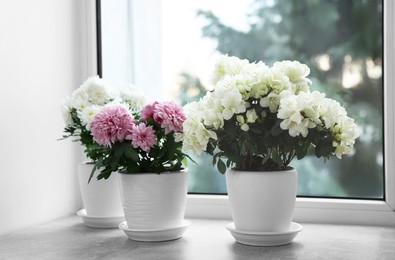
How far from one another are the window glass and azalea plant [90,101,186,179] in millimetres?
423

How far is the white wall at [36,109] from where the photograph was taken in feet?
5.29

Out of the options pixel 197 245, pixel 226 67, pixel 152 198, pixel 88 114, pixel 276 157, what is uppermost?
pixel 226 67

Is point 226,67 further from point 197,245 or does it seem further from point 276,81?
point 197,245

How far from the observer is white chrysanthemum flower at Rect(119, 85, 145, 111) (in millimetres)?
1640

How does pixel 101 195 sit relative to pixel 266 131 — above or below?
below

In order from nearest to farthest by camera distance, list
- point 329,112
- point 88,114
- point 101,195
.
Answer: point 329,112 → point 88,114 → point 101,195

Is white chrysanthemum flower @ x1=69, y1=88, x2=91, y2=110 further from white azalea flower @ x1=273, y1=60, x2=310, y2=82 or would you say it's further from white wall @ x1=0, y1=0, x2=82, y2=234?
white azalea flower @ x1=273, y1=60, x2=310, y2=82

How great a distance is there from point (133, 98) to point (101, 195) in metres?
0.28

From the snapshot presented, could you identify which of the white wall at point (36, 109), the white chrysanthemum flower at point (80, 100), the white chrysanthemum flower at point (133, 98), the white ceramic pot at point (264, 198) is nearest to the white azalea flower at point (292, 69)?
the white ceramic pot at point (264, 198)

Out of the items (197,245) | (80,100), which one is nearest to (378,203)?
(197,245)

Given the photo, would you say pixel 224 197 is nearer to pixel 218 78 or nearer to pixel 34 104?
pixel 218 78

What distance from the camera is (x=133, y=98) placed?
1.64 meters

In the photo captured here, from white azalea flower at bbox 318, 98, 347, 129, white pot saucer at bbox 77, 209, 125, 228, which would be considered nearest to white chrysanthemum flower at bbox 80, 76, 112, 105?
white pot saucer at bbox 77, 209, 125, 228

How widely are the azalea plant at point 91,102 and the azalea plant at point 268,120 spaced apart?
321 millimetres
